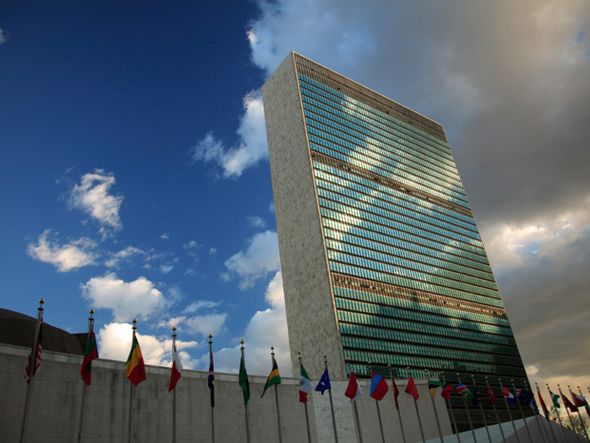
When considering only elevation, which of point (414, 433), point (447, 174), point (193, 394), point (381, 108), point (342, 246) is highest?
point (381, 108)

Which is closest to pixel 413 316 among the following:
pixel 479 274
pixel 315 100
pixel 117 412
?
pixel 479 274

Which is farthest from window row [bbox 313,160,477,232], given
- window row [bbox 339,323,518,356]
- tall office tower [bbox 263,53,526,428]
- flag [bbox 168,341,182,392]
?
flag [bbox 168,341,182,392]

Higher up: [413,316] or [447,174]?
[447,174]

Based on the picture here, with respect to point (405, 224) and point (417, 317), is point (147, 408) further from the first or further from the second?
point (405, 224)

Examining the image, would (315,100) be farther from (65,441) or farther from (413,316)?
(65,441)

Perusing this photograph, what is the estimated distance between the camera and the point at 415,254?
147 meters

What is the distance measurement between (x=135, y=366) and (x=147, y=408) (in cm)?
1325

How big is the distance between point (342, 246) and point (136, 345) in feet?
313

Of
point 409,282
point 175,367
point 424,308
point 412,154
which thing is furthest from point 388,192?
point 175,367

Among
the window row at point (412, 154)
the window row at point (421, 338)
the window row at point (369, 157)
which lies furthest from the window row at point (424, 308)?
the window row at point (412, 154)

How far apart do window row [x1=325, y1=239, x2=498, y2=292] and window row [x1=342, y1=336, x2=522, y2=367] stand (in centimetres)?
2174

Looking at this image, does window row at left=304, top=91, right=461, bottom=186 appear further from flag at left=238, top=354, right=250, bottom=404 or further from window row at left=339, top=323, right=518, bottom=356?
flag at left=238, top=354, right=250, bottom=404

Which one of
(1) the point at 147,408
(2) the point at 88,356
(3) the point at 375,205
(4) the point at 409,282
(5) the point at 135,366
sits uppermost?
(3) the point at 375,205

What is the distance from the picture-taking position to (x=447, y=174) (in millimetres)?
180625
